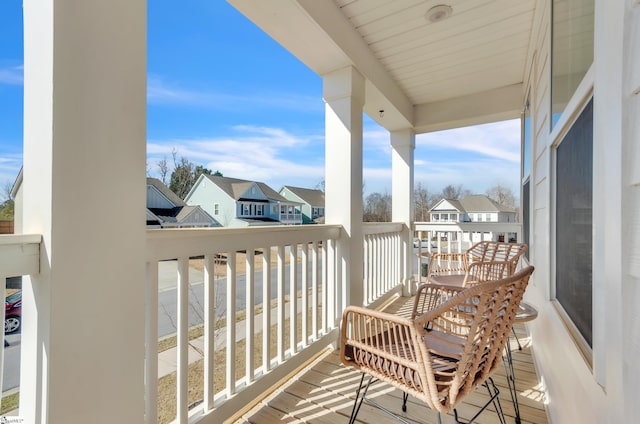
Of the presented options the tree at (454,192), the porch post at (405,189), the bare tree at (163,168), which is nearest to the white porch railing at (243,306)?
the bare tree at (163,168)

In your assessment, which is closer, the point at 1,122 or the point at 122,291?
the point at 1,122

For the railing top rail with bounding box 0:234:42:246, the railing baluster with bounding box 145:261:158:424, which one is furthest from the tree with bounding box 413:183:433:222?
the railing top rail with bounding box 0:234:42:246

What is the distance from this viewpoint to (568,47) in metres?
1.33

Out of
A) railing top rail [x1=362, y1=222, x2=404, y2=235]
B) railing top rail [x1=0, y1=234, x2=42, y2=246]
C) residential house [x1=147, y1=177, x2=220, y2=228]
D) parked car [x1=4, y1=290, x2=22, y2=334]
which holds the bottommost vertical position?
parked car [x1=4, y1=290, x2=22, y2=334]

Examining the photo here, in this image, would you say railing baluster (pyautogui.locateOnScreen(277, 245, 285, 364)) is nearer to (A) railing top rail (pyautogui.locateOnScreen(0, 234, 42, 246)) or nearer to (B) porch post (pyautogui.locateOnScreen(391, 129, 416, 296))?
(A) railing top rail (pyautogui.locateOnScreen(0, 234, 42, 246))

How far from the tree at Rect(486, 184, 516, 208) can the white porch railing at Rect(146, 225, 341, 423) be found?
7.70 feet

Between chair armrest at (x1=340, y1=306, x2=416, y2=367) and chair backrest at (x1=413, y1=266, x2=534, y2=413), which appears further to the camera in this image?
Answer: chair armrest at (x1=340, y1=306, x2=416, y2=367)

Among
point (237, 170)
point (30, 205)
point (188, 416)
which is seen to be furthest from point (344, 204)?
point (30, 205)

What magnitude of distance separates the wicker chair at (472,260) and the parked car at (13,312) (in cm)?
233

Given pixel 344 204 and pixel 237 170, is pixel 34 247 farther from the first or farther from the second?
pixel 344 204

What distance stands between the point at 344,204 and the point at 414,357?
4.98ft

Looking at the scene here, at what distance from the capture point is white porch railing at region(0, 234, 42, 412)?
2.61 feet

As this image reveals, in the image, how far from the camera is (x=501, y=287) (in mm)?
1029

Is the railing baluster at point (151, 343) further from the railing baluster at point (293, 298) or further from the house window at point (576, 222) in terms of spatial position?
the house window at point (576, 222)
